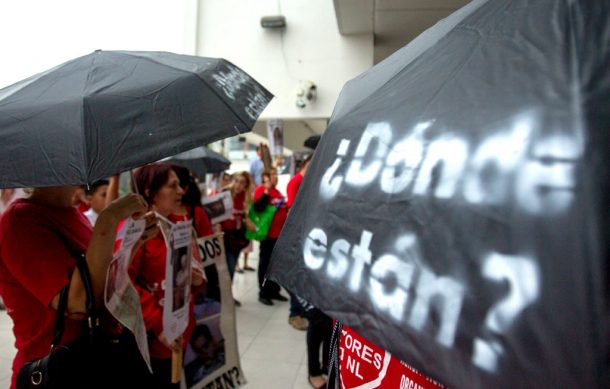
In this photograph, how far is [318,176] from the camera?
874mm

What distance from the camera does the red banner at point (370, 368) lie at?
1001mm

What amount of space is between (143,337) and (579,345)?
1.49m

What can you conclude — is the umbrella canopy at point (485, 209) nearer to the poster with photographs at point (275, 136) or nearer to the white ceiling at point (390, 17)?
the white ceiling at point (390, 17)

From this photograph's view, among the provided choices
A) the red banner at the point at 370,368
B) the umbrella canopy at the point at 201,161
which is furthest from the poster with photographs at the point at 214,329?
the umbrella canopy at the point at 201,161

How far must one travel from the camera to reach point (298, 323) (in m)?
4.45

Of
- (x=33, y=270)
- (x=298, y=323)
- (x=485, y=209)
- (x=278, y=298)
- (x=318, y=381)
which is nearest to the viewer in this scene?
(x=485, y=209)

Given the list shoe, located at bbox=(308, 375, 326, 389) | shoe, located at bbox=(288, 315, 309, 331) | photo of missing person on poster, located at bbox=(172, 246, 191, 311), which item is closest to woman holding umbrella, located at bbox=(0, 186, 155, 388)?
photo of missing person on poster, located at bbox=(172, 246, 191, 311)

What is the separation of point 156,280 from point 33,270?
2.05ft

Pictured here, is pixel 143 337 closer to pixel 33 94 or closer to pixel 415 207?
pixel 33 94

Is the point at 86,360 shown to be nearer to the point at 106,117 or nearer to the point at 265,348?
the point at 106,117

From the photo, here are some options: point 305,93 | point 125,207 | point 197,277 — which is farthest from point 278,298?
point 125,207

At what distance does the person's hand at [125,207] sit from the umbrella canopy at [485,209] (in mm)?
925

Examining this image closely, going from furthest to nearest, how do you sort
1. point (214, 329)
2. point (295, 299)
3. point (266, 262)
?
point (266, 262) < point (295, 299) < point (214, 329)

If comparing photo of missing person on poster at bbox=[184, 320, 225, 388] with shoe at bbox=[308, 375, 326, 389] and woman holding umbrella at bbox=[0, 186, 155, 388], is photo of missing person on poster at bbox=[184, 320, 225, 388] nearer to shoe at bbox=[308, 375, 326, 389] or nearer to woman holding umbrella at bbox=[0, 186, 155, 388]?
woman holding umbrella at bbox=[0, 186, 155, 388]
